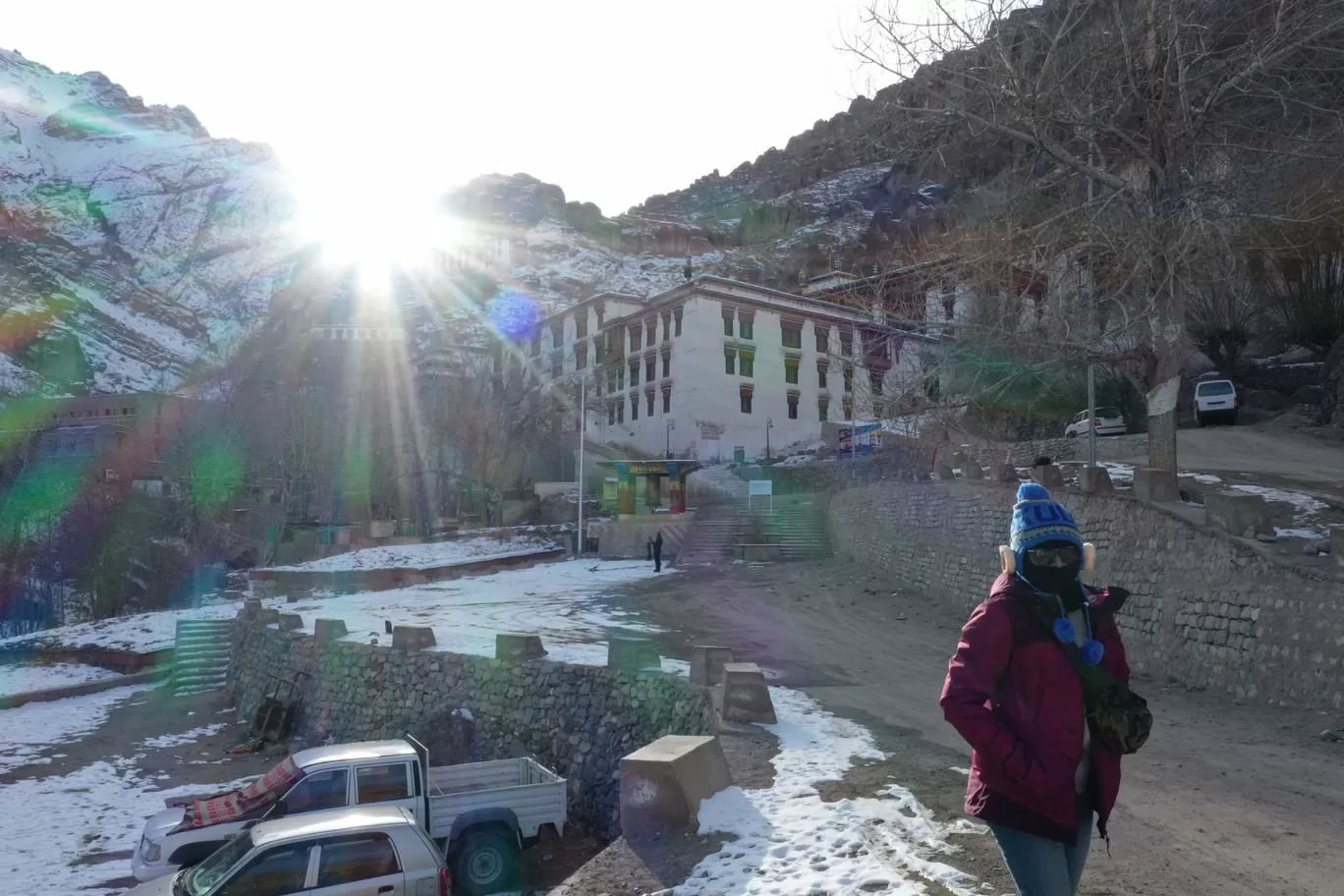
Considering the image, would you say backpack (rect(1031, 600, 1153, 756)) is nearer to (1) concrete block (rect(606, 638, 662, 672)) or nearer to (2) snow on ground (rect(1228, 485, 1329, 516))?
(1) concrete block (rect(606, 638, 662, 672))

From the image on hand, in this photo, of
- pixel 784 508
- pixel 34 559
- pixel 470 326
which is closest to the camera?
pixel 784 508

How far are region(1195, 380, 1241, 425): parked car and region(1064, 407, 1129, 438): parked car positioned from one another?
2526 mm

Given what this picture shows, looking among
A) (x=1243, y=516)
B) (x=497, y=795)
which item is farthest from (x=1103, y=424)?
(x=497, y=795)

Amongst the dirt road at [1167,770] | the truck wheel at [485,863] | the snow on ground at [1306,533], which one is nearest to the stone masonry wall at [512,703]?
the truck wheel at [485,863]

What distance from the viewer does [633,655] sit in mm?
12766

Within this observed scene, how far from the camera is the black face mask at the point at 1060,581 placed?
3104mm

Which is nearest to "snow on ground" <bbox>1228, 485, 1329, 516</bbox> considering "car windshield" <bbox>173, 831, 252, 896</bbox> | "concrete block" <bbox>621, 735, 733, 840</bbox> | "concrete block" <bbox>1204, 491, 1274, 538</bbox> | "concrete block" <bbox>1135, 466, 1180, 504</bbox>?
"concrete block" <bbox>1135, 466, 1180, 504</bbox>

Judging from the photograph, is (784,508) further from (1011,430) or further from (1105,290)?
(1105,290)

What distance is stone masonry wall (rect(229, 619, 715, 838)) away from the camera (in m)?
12.1

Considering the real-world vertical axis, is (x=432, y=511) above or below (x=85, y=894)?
above

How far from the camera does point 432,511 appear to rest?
45.9 m

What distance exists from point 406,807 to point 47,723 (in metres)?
16.2

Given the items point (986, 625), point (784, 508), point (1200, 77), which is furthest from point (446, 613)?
point (986, 625)

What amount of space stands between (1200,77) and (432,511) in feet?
130
